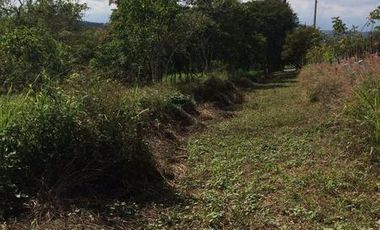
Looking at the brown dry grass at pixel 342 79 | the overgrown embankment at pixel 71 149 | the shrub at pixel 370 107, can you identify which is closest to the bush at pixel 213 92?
the brown dry grass at pixel 342 79

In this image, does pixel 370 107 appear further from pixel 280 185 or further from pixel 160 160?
pixel 160 160

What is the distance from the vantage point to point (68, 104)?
5.79 metres

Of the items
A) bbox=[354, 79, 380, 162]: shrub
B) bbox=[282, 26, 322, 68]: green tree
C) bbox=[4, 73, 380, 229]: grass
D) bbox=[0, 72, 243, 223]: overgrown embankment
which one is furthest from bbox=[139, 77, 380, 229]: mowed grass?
bbox=[282, 26, 322, 68]: green tree

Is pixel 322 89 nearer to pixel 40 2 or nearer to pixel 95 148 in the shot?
pixel 95 148

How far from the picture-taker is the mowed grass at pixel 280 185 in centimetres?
496

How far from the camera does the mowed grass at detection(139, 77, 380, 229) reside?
4961 millimetres

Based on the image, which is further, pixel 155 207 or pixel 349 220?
pixel 155 207

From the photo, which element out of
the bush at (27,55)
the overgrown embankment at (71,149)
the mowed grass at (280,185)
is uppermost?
the bush at (27,55)

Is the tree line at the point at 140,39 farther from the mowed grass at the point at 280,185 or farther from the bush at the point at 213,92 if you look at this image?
the mowed grass at the point at 280,185

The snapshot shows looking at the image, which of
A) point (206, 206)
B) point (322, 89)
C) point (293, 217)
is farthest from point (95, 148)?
point (322, 89)

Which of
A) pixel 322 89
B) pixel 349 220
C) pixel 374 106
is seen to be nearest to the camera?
pixel 349 220

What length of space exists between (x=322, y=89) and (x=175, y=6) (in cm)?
619

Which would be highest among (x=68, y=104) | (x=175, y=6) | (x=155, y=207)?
(x=175, y=6)

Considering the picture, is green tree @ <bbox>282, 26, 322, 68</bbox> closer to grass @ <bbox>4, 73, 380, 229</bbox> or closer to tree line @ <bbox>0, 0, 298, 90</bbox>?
tree line @ <bbox>0, 0, 298, 90</bbox>
